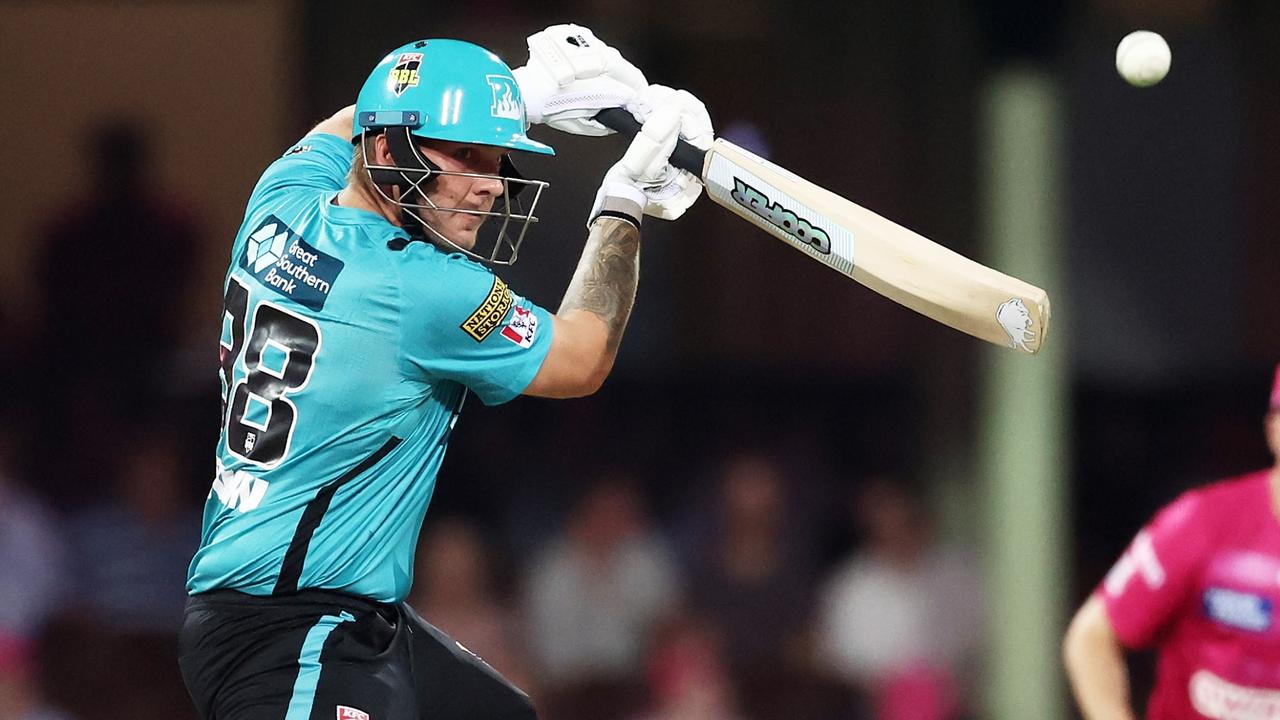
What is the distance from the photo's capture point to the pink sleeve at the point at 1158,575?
10.8 ft

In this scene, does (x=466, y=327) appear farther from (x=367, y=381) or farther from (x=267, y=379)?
(x=267, y=379)

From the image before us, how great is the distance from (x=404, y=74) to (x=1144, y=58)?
4.73 feet

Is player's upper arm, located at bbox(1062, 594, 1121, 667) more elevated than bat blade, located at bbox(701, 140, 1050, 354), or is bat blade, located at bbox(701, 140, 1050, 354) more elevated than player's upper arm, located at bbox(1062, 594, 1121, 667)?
bat blade, located at bbox(701, 140, 1050, 354)

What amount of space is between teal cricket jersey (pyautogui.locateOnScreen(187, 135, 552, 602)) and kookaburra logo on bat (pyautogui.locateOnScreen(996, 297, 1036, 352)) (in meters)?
0.77

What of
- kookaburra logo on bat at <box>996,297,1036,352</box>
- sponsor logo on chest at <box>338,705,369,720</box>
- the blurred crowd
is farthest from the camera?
the blurred crowd

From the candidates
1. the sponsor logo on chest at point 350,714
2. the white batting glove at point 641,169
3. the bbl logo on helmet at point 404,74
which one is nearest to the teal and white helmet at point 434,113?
the bbl logo on helmet at point 404,74

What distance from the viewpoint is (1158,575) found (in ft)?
10.8

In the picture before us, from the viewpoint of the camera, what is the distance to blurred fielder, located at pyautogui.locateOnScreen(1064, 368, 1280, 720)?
3230mm

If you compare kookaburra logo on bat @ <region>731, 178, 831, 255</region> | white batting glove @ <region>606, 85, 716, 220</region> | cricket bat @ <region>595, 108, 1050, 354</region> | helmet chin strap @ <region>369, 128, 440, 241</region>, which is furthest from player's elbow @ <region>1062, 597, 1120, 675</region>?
helmet chin strap @ <region>369, 128, 440, 241</region>

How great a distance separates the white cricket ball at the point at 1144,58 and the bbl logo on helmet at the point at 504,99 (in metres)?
1.22

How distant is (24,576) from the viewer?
592 cm

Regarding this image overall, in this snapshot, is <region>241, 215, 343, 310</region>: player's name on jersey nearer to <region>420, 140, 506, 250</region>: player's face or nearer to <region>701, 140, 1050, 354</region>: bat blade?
<region>420, 140, 506, 250</region>: player's face

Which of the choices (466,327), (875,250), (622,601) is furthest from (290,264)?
(622,601)

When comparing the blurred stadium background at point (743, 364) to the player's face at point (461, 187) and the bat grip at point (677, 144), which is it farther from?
the player's face at point (461, 187)
